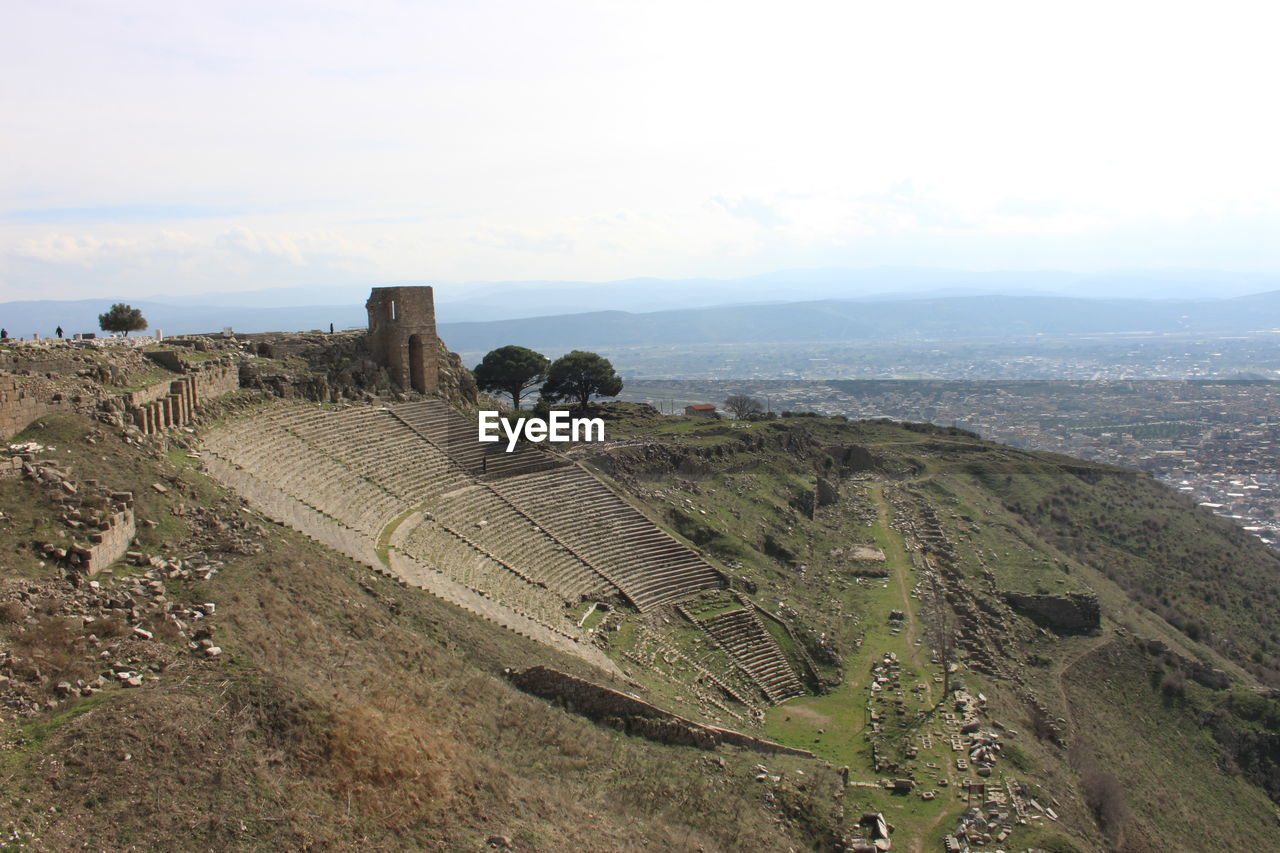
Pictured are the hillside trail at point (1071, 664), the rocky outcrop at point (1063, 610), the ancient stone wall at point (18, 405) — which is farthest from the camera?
the rocky outcrop at point (1063, 610)

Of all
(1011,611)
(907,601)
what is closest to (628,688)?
(907,601)

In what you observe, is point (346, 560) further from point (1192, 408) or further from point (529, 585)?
point (1192, 408)

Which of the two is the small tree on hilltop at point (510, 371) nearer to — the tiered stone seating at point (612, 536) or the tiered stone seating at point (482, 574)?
the tiered stone seating at point (612, 536)

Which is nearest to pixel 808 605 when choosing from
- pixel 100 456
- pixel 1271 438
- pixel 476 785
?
pixel 476 785

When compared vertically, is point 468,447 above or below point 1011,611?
above

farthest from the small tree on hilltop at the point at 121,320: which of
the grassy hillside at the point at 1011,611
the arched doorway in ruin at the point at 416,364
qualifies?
the grassy hillside at the point at 1011,611

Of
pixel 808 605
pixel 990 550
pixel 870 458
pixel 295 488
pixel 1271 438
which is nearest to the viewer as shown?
pixel 295 488

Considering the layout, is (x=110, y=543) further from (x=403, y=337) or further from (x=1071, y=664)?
(x=1071, y=664)
